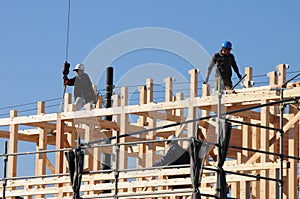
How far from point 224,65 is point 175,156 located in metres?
3.47

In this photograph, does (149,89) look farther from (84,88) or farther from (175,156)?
(175,156)

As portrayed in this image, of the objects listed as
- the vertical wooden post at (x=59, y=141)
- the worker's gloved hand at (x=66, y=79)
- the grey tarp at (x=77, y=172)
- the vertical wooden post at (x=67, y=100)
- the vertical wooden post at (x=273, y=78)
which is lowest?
the grey tarp at (x=77, y=172)

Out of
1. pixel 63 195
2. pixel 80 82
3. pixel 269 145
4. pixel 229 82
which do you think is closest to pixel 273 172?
pixel 269 145

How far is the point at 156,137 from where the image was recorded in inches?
1019

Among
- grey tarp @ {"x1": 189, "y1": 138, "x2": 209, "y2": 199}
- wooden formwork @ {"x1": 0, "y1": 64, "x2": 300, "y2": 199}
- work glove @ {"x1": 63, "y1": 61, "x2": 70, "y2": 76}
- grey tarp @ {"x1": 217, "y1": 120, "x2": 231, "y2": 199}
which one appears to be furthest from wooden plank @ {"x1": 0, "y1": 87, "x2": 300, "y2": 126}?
grey tarp @ {"x1": 189, "y1": 138, "x2": 209, "y2": 199}

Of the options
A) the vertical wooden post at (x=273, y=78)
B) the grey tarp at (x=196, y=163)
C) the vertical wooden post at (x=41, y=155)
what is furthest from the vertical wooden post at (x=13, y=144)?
the grey tarp at (x=196, y=163)

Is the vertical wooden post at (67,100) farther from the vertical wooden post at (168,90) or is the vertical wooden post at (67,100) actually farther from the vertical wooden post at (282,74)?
the vertical wooden post at (282,74)

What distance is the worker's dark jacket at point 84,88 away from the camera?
24422 millimetres

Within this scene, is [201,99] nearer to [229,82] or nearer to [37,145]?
[229,82]

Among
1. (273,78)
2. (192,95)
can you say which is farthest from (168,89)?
(273,78)

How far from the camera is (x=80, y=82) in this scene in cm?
2470

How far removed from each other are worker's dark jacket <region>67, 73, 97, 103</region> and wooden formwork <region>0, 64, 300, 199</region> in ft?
0.83

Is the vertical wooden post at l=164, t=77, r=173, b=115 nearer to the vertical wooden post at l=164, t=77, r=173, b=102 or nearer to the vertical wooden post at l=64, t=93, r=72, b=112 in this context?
the vertical wooden post at l=164, t=77, r=173, b=102

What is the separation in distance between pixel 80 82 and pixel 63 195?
11.3 feet
